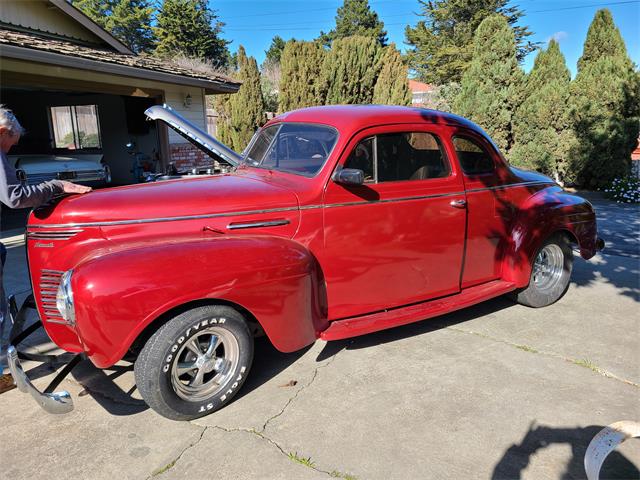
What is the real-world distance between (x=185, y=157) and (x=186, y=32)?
34.1 metres

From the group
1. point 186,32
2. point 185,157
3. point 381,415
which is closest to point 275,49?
point 186,32

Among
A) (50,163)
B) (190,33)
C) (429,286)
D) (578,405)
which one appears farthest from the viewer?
(190,33)

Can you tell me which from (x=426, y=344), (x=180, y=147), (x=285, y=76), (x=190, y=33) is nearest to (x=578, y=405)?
(x=426, y=344)

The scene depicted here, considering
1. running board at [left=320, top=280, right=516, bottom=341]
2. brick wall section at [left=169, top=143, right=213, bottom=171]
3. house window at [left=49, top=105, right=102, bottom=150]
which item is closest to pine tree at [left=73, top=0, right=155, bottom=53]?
house window at [left=49, top=105, right=102, bottom=150]

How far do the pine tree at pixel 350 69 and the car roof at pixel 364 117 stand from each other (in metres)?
16.2

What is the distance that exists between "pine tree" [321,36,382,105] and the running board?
16560 millimetres

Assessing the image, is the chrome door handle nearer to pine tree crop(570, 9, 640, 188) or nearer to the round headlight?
the round headlight

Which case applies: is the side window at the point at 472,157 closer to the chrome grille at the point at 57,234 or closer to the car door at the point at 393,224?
the car door at the point at 393,224

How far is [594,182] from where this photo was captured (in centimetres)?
1251

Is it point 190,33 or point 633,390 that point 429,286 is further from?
point 190,33

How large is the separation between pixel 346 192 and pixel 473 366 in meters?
1.66

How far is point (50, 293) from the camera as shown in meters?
2.92

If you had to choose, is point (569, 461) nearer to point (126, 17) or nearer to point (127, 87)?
point (127, 87)

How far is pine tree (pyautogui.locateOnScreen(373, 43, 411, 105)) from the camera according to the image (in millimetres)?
18594
